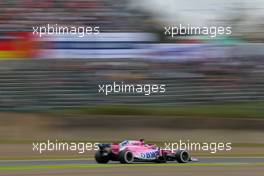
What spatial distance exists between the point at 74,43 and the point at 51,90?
5.25ft

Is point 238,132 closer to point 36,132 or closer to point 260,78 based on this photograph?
point 260,78

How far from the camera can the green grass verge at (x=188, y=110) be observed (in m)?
16.0

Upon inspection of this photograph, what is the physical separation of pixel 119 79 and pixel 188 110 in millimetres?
2022

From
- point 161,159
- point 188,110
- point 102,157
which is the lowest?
point 188,110

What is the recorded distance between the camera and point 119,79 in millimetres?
17031

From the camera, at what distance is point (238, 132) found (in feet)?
53.0

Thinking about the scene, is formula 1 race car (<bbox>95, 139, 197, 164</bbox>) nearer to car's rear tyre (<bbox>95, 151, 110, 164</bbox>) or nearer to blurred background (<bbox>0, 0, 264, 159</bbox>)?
car's rear tyre (<bbox>95, 151, 110, 164</bbox>)

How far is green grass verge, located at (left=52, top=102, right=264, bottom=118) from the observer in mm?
16016

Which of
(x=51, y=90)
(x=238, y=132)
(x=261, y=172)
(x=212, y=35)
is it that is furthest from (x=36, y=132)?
(x=261, y=172)

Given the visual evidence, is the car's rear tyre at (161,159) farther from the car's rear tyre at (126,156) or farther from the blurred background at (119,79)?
the blurred background at (119,79)

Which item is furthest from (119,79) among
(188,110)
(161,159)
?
(161,159)

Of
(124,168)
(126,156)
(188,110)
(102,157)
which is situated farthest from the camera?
(188,110)

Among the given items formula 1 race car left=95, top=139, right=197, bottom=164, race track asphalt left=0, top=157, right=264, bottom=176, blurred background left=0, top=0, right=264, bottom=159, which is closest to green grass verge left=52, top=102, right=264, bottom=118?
blurred background left=0, top=0, right=264, bottom=159

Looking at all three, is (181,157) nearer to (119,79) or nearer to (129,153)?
(129,153)
